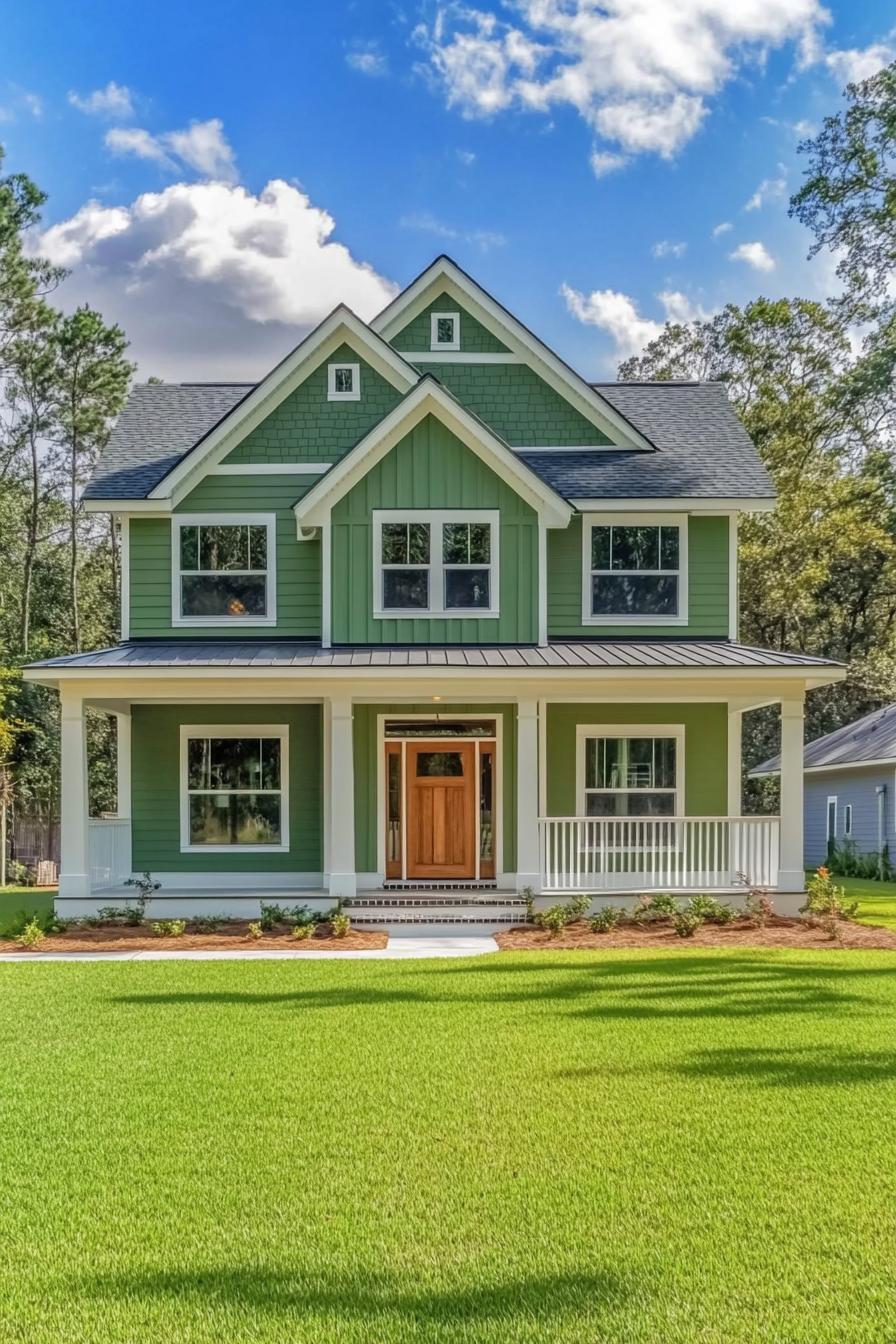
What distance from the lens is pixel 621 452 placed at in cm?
1783

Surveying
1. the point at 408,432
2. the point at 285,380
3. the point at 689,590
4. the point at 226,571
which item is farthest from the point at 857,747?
the point at 285,380

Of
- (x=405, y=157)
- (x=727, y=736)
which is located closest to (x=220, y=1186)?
(x=727, y=736)

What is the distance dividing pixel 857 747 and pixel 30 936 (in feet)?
65.3

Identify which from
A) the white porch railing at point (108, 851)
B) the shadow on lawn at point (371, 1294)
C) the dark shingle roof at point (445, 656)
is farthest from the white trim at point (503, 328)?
the shadow on lawn at point (371, 1294)

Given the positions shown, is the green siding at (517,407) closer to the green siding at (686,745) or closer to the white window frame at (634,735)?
the green siding at (686,745)

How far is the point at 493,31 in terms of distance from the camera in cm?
1831

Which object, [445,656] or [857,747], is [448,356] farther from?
[857,747]

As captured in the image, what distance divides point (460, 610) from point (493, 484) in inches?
75.8

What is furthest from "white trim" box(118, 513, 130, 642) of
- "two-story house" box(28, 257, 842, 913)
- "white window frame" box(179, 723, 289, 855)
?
"white window frame" box(179, 723, 289, 855)

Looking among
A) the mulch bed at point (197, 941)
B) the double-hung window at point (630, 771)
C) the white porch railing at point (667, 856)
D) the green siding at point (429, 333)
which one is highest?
the green siding at point (429, 333)

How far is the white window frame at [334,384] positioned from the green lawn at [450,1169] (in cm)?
1050

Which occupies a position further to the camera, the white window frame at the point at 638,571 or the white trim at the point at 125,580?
the white window frame at the point at 638,571

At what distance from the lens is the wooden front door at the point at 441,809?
53.7 feet

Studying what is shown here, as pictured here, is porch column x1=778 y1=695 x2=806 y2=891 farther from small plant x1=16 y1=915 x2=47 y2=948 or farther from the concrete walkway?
small plant x1=16 y1=915 x2=47 y2=948
